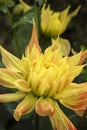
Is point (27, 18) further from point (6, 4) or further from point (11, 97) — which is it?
point (11, 97)

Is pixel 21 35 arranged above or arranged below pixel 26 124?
above

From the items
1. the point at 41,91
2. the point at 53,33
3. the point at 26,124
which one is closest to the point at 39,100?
the point at 41,91

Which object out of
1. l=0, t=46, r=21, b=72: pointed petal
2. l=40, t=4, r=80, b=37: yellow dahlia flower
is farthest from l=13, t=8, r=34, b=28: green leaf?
l=0, t=46, r=21, b=72: pointed petal

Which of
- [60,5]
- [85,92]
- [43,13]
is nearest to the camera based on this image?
[85,92]

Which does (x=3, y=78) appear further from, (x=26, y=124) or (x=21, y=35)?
(x=21, y=35)

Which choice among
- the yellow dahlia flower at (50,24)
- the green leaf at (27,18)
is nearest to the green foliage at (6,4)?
the green leaf at (27,18)

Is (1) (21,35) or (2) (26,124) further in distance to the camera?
(1) (21,35)

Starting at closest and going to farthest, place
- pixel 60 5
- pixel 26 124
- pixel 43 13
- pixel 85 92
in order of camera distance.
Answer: pixel 85 92 < pixel 26 124 < pixel 43 13 < pixel 60 5
